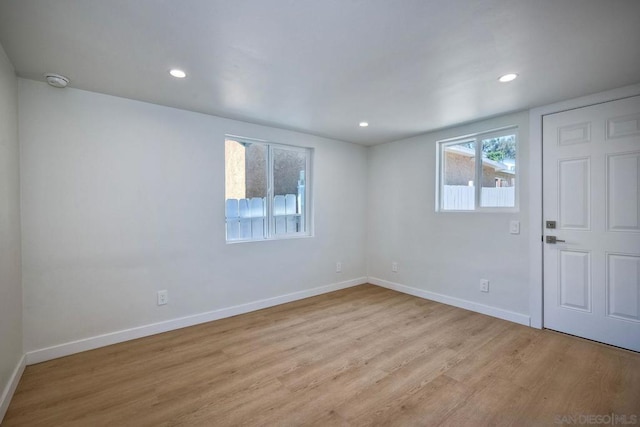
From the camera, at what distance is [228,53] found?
1.94 m

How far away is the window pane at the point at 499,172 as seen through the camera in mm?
3227

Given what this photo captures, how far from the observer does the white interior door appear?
8.07 ft

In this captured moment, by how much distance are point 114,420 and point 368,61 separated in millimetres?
2748

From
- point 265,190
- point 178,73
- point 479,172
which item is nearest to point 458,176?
point 479,172

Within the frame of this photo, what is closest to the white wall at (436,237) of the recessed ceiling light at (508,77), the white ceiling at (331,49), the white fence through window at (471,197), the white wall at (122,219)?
the white fence through window at (471,197)

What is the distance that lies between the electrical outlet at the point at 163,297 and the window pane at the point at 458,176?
3428mm

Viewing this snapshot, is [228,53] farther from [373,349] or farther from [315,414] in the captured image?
[373,349]

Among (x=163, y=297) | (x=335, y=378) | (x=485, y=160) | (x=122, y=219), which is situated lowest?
(x=335, y=378)

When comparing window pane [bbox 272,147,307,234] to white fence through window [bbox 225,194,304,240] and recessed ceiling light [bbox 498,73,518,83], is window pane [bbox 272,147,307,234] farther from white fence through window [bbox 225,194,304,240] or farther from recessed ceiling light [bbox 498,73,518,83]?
recessed ceiling light [bbox 498,73,518,83]

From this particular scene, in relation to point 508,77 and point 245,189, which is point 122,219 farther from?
point 508,77

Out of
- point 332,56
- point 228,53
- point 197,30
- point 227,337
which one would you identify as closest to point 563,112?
point 332,56

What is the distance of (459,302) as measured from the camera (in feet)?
11.9

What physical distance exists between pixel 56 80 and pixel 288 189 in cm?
244

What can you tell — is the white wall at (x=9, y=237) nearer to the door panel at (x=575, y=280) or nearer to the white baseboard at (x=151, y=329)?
the white baseboard at (x=151, y=329)
